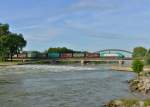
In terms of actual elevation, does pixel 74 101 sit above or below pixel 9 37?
below

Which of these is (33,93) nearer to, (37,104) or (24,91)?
(24,91)

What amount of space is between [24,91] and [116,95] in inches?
519

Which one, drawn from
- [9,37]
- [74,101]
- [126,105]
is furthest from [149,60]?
[126,105]

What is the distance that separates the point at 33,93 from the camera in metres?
59.8

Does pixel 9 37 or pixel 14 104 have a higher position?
pixel 9 37

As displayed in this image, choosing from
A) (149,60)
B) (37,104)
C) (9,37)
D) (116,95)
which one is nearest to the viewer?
(37,104)

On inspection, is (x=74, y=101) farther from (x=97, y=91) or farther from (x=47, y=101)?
(x=97, y=91)

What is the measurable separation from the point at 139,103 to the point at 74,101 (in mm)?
12536

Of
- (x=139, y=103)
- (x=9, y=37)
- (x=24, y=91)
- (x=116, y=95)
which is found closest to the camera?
(x=139, y=103)

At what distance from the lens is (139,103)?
40.4 metres

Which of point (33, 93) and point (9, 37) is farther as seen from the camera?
point (9, 37)

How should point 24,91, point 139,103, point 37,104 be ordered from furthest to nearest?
point 24,91 < point 37,104 < point 139,103

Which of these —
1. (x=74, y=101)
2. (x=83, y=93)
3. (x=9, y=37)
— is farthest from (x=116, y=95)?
(x=9, y=37)

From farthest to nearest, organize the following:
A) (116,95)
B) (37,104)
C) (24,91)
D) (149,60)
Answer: (149,60)
(24,91)
(116,95)
(37,104)
